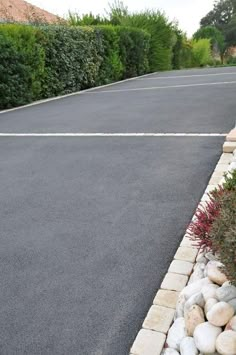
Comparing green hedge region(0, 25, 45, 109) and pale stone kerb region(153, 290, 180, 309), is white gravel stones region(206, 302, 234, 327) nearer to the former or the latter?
pale stone kerb region(153, 290, 180, 309)

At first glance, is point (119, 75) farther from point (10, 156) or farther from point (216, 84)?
point (10, 156)

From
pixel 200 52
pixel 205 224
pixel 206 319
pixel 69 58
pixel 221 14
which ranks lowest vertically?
pixel 200 52

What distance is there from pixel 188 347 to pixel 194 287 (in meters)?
0.43

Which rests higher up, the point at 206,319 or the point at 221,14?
the point at 221,14

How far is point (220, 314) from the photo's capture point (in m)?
2.01

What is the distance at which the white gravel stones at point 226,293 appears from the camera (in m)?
2.15

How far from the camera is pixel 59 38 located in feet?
39.2

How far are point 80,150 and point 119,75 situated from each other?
462 inches

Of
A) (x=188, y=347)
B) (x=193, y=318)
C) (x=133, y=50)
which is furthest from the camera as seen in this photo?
(x=133, y=50)

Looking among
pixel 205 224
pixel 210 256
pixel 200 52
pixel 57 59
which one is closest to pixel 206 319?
pixel 210 256

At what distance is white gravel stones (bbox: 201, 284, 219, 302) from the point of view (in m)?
2.20

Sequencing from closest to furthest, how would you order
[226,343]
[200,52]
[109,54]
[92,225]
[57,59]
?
[226,343] → [92,225] → [57,59] → [109,54] → [200,52]

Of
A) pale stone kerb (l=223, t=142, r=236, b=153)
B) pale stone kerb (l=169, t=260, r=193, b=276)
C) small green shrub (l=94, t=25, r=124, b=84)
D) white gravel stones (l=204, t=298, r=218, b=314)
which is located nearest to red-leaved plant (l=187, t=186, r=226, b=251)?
pale stone kerb (l=169, t=260, r=193, b=276)

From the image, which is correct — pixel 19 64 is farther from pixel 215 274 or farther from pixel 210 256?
pixel 215 274
